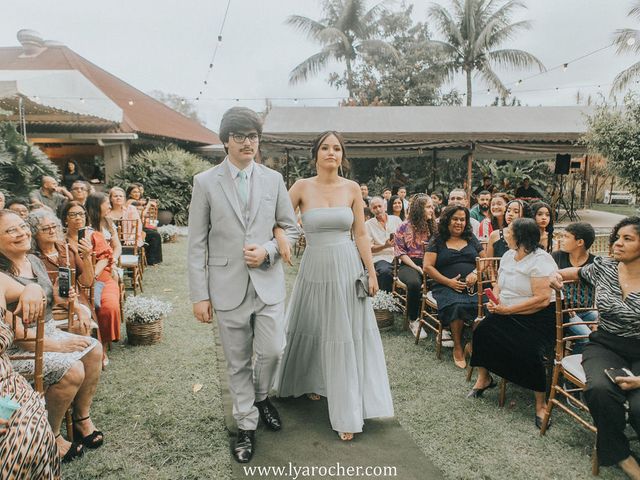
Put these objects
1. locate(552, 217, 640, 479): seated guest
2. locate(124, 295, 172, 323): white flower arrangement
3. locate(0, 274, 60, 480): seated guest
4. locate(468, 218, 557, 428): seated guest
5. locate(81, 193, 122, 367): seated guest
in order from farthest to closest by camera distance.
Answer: locate(124, 295, 172, 323): white flower arrangement, locate(81, 193, 122, 367): seated guest, locate(468, 218, 557, 428): seated guest, locate(552, 217, 640, 479): seated guest, locate(0, 274, 60, 480): seated guest

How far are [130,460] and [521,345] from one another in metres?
2.82

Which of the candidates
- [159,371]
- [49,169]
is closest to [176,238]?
[49,169]

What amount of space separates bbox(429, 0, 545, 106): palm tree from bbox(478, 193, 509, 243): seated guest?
19004 mm

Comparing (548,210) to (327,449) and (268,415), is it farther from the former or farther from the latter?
(268,415)

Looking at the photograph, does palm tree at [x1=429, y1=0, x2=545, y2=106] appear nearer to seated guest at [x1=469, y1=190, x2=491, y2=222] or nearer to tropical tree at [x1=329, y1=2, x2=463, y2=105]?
tropical tree at [x1=329, y1=2, x2=463, y2=105]

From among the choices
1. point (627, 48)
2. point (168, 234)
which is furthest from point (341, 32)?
point (168, 234)

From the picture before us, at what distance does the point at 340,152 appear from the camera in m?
3.20

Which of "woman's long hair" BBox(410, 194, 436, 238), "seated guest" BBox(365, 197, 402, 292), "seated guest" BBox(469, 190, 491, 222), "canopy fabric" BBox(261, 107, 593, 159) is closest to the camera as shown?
"woman's long hair" BBox(410, 194, 436, 238)

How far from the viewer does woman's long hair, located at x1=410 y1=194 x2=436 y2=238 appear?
559cm

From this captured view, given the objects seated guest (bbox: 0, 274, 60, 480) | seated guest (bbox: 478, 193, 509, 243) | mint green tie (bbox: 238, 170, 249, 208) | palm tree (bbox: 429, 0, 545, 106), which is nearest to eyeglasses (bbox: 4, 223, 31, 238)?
seated guest (bbox: 0, 274, 60, 480)

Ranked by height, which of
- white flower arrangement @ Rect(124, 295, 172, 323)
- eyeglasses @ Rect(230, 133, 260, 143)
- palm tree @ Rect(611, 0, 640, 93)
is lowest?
white flower arrangement @ Rect(124, 295, 172, 323)

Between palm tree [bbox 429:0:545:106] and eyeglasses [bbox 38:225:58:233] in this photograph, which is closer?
eyeglasses [bbox 38:225:58:233]

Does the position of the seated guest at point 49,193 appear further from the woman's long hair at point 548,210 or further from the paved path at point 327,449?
the woman's long hair at point 548,210

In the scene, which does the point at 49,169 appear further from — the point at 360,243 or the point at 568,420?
the point at 568,420
